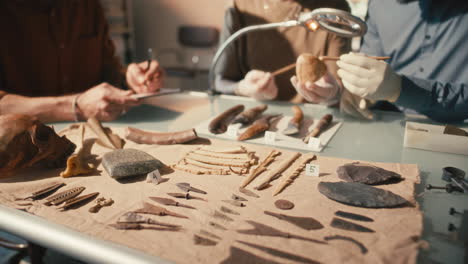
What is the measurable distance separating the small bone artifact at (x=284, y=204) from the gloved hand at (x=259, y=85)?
117cm

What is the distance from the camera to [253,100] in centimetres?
232

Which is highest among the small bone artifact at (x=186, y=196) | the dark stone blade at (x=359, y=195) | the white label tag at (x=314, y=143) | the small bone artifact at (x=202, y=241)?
the white label tag at (x=314, y=143)

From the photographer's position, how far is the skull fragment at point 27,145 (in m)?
1.19

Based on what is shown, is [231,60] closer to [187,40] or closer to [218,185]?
[218,185]

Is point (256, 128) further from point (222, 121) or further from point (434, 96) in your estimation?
point (434, 96)

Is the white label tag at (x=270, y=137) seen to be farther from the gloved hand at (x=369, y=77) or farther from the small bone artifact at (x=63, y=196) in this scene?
the small bone artifact at (x=63, y=196)

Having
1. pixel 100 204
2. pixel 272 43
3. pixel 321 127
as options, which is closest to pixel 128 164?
pixel 100 204

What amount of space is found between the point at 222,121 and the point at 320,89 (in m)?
0.60

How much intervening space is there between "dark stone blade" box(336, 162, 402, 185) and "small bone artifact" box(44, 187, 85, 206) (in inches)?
35.2

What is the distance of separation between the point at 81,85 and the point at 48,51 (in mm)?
348

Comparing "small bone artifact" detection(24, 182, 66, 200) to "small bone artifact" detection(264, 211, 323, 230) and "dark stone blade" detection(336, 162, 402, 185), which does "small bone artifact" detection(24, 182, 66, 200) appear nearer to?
"small bone artifact" detection(264, 211, 323, 230)

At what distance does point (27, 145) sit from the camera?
124 centimetres

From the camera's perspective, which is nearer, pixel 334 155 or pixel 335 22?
pixel 334 155

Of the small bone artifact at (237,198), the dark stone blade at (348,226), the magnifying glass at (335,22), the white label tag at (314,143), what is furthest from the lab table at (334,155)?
→ the magnifying glass at (335,22)
